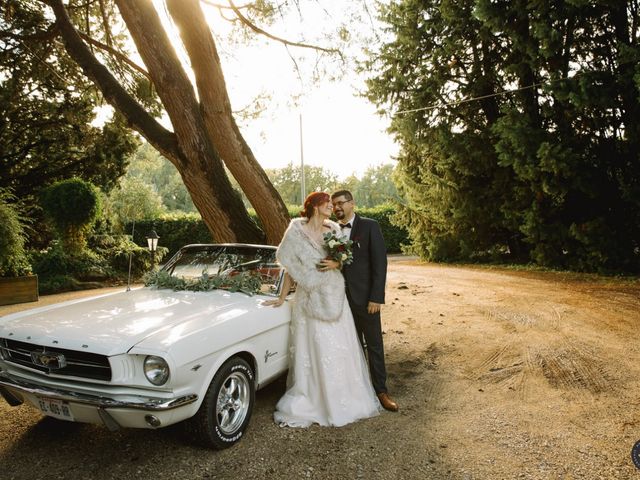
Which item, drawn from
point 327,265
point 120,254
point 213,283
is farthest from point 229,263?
point 120,254

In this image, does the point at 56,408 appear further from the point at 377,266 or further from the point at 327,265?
the point at 377,266

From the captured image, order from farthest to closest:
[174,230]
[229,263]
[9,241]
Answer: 1. [174,230]
2. [9,241]
3. [229,263]

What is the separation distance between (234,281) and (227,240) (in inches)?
93.2

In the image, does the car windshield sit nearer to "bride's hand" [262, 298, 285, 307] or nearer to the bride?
"bride's hand" [262, 298, 285, 307]

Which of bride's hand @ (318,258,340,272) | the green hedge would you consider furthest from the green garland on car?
the green hedge

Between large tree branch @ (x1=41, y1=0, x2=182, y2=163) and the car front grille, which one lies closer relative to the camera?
the car front grille

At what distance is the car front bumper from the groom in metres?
1.76

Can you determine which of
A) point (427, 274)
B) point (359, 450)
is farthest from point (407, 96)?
point (359, 450)

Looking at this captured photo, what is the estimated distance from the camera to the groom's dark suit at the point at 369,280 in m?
3.96

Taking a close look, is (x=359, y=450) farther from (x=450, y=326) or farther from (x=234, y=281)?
(x=450, y=326)

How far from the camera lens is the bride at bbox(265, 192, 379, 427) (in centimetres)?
370

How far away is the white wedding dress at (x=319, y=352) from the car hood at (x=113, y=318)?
1.86ft

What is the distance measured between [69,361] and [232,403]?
Answer: 120 cm

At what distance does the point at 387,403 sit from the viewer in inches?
156
